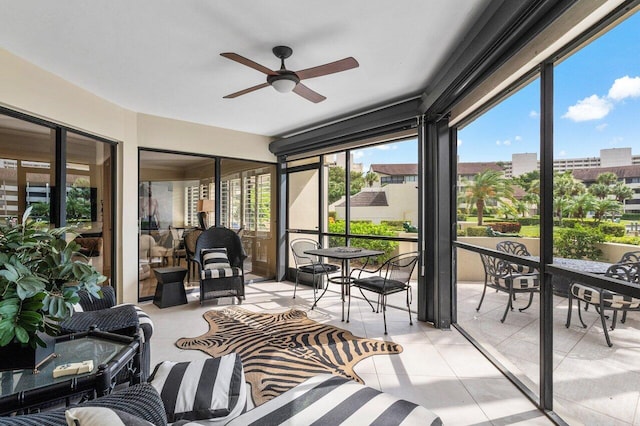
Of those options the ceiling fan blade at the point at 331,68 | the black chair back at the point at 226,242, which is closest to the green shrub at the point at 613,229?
the ceiling fan blade at the point at 331,68

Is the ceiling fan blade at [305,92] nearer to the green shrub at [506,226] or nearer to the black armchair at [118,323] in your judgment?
the green shrub at [506,226]

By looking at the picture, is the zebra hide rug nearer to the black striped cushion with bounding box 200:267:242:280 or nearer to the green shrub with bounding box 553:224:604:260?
the black striped cushion with bounding box 200:267:242:280

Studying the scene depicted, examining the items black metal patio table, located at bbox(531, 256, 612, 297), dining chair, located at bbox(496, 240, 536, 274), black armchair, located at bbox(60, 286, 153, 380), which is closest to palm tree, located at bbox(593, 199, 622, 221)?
black metal patio table, located at bbox(531, 256, 612, 297)

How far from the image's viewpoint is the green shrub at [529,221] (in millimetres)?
2327

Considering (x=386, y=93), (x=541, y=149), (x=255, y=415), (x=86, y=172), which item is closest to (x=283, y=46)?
(x=386, y=93)

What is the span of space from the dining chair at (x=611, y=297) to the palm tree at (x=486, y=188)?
1.00 m

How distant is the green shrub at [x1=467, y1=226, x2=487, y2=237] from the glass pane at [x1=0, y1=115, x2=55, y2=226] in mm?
4251

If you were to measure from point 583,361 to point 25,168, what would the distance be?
4.90 m

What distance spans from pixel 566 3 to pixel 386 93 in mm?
2237

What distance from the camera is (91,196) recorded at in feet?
13.5

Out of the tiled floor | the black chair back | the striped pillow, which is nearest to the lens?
the tiled floor

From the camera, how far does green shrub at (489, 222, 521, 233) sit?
8.73 feet

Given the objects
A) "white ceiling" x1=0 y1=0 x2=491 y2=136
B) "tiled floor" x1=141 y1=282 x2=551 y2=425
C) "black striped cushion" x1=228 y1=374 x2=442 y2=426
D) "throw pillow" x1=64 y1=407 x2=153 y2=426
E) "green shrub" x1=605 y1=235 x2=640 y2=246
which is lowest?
"tiled floor" x1=141 y1=282 x2=551 y2=425

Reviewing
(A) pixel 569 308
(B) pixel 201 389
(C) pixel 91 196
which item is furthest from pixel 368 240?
(C) pixel 91 196
